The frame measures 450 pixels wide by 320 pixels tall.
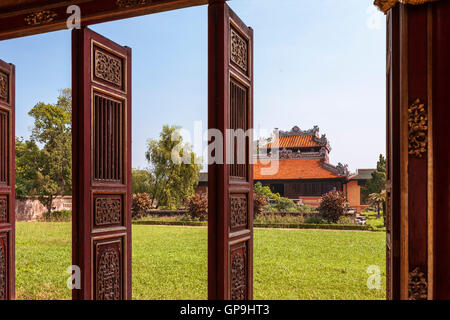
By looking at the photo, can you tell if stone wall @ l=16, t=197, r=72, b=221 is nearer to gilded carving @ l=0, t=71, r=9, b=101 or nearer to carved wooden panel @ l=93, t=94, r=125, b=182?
gilded carving @ l=0, t=71, r=9, b=101

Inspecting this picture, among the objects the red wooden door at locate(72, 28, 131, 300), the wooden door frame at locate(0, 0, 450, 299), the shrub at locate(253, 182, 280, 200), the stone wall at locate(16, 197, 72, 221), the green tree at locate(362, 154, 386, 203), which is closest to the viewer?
the wooden door frame at locate(0, 0, 450, 299)

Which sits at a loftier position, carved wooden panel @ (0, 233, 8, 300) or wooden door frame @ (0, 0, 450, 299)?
wooden door frame @ (0, 0, 450, 299)

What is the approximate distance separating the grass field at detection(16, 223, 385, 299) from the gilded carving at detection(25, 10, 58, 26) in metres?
3.92

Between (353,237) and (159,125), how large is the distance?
4520 mm

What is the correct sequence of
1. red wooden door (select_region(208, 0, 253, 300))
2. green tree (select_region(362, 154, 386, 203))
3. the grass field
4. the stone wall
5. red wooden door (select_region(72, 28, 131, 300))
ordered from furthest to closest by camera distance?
1. the stone wall
2. green tree (select_region(362, 154, 386, 203))
3. the grass field
4. red wooden door (select_region(72, 28, 131, 300))
5. red wooden door (select_region(208, 0, 253, 300))

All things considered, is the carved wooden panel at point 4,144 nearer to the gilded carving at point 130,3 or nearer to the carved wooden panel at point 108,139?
the carved wooden panel at point 108,139

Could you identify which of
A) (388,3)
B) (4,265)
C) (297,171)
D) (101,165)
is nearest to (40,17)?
(101,165)

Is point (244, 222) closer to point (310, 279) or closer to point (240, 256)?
point (240, 256)

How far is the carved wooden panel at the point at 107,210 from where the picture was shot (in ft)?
6.81

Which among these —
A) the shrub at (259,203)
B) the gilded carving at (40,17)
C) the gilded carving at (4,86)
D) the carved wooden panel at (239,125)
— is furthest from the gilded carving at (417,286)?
the shrub at (259,203)

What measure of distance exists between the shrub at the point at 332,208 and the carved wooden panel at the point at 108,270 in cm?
567

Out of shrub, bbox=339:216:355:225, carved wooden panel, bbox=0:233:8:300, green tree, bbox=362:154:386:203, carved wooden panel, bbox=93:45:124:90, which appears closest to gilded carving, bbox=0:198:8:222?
carved wooden panel, bbox=0:233:8:300

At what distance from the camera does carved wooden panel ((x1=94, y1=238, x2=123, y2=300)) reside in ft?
6.77

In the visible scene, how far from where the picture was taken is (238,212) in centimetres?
192
